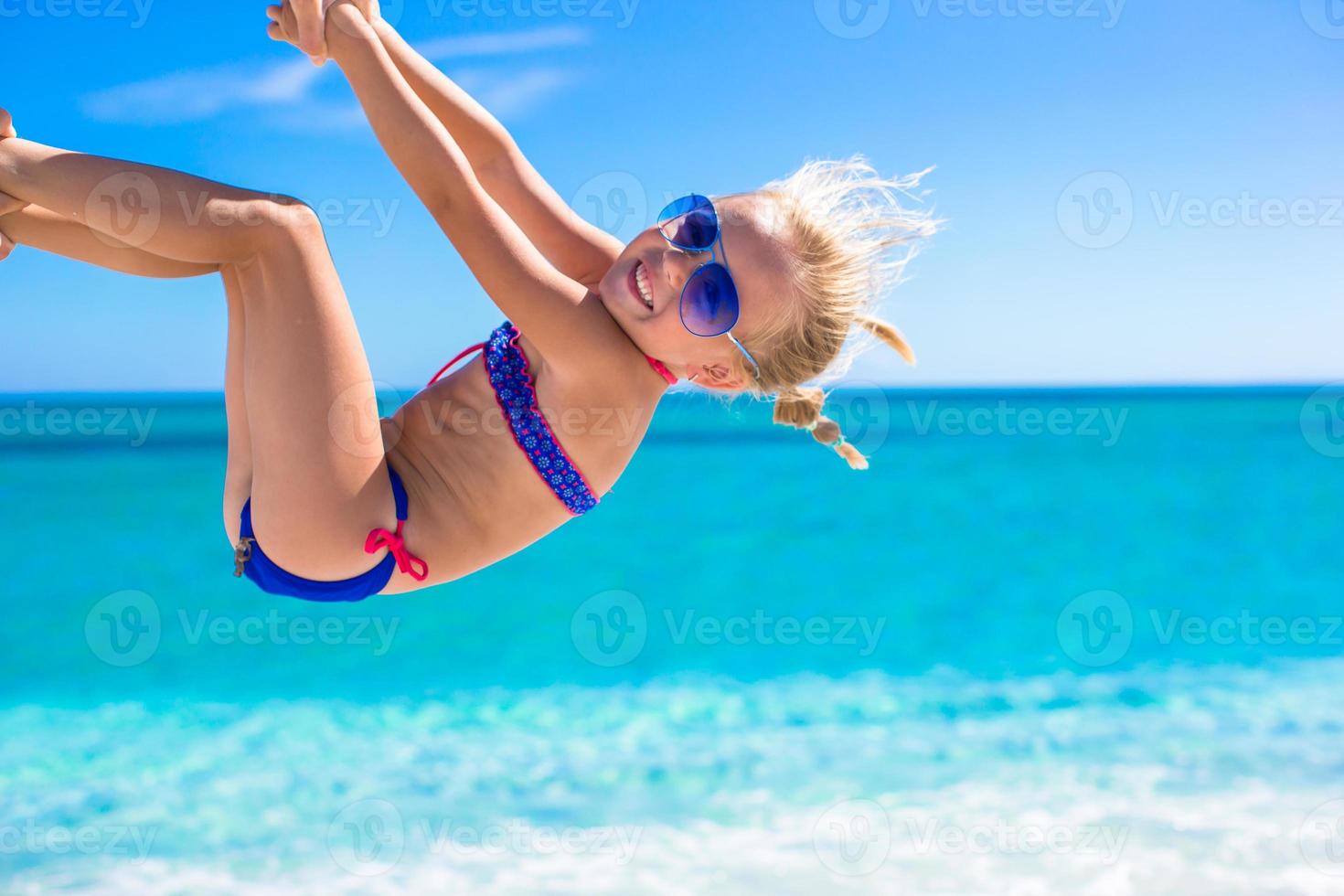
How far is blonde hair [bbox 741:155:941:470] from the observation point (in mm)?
2762

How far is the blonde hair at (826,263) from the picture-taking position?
276 centimetres

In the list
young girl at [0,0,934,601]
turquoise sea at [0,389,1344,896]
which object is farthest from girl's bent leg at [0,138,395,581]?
turquoise sea at [0,389,1344,896]

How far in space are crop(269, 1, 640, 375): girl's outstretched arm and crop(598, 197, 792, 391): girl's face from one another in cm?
26

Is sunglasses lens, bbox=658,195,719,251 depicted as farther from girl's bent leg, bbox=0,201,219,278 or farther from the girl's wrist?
girl's bent leg, bbox=0,201,219,278

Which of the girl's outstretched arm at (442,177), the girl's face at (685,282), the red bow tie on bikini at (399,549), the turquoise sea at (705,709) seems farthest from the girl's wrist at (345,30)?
the turquoise sea at (705,709)

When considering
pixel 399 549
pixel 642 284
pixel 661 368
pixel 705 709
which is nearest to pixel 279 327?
pixel 399 549

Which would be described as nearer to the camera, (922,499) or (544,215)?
(544,215)

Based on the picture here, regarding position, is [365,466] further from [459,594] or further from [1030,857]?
[459,594]

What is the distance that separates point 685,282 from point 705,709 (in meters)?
7.30

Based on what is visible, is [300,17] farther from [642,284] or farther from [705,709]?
[705,709]

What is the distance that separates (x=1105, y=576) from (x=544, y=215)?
13.3 m

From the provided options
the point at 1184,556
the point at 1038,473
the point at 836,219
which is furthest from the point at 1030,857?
the point at 1038,473

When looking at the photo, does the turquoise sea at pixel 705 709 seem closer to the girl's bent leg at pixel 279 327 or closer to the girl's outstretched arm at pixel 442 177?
the girl's outstretched arm at pixel 442 177

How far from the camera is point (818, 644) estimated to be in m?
11.2
